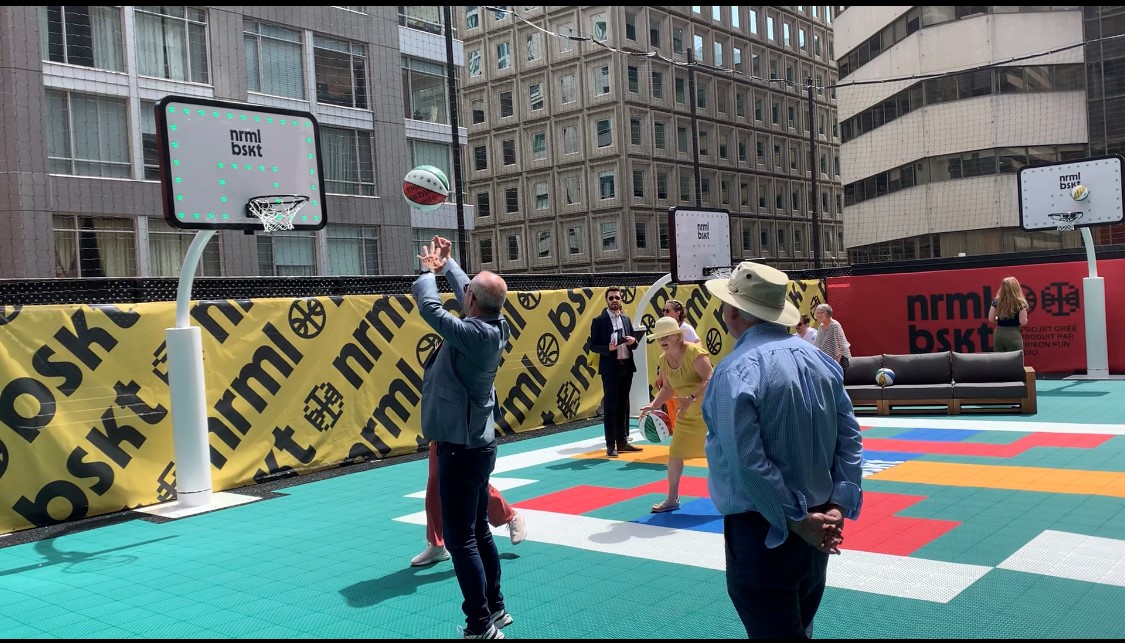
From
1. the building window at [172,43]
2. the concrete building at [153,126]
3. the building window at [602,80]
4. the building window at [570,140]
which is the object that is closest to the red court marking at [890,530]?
the concrete building at [153,126]

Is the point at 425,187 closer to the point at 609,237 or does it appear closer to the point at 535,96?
the point at 609,237

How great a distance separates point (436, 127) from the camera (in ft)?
114

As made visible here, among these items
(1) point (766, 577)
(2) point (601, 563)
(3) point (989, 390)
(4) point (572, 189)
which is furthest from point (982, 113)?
(1) point (766, 577)

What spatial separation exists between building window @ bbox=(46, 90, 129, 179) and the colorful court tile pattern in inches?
719

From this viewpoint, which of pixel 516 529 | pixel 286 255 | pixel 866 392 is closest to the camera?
pixel 516 529

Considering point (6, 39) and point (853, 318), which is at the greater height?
point (6, 39)

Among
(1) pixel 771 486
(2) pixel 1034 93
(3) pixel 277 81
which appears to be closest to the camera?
(1) pixel 771 486

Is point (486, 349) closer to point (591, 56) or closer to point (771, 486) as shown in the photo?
point (771, 486)

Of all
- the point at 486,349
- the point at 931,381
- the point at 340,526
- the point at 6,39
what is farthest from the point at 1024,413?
the point at 6,39

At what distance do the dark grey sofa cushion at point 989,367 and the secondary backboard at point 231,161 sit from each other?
9.76 m

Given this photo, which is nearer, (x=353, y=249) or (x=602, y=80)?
(x=353, y=249)

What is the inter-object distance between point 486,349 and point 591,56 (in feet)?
169

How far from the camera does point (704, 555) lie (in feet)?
20.5

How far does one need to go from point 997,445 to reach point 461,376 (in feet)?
26.4
